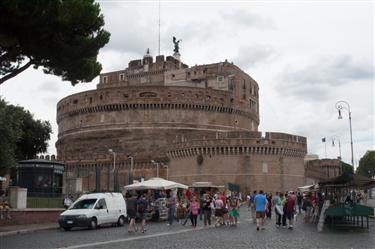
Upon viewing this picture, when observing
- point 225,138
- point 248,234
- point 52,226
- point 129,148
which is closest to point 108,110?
point 129,148

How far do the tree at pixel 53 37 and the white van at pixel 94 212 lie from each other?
14.9ft

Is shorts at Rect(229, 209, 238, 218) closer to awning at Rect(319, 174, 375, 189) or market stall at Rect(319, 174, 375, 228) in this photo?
market stall at Rect(319, 174, 375, 228)

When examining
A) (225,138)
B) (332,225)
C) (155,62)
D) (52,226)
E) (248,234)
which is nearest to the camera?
(248,234)

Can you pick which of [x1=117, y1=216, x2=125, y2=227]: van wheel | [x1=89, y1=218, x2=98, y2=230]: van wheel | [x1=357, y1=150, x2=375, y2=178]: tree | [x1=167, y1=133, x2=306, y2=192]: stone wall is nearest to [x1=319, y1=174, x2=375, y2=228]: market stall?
[x1=117, y1=216, x2=125, y2=227]: van wheel

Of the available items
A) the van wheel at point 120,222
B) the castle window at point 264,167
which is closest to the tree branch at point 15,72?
the van wheel at point 120,222

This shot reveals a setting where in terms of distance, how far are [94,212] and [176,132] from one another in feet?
146

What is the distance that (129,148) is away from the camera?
205 ft

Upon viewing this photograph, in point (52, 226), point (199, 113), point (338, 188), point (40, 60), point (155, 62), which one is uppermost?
point (155, 62)

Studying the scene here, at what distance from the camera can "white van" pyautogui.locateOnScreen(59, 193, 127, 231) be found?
17891mm

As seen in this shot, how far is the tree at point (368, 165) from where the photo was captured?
89562 mm

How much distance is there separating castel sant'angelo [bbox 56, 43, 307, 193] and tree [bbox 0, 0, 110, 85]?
29581mm

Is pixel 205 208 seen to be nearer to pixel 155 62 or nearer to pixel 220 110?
pixel 220 110

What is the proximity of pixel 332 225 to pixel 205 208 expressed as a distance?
4641 millimetres

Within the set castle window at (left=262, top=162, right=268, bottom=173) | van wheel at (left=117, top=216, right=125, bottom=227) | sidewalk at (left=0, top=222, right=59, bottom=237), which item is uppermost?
castle window at (left=262, top=162, right=268, bottom=173)
